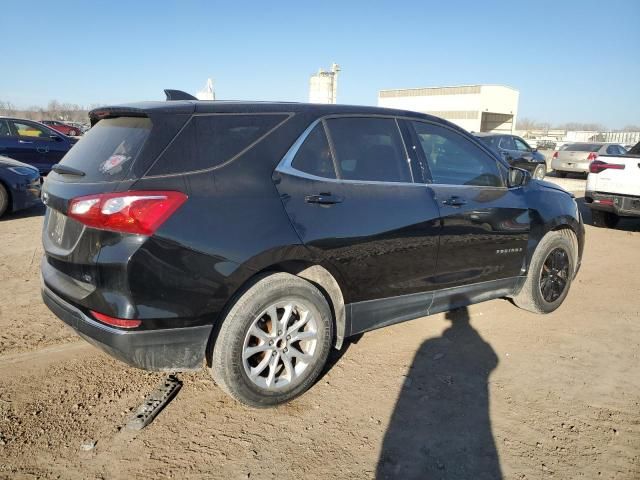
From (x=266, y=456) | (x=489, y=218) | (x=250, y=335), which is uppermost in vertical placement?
(x=489, y=218)

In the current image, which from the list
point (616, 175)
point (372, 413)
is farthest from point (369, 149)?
point (616, 175)

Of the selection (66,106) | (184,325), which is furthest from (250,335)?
(66,106)

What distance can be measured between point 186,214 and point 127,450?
48.8 inches

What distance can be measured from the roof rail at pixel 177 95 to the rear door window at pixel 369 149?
99 cm

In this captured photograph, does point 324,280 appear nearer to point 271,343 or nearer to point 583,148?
point 271,343

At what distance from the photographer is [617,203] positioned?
746 cm

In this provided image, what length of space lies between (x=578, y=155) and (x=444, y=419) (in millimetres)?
18365

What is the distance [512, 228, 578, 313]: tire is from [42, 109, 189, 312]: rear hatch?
10.8 ft

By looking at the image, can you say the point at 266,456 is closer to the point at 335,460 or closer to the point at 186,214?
the point at 335,460

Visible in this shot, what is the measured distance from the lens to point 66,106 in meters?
94.6

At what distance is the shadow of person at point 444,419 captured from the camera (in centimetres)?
237

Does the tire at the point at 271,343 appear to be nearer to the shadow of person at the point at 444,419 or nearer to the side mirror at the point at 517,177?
the shadow of person at the point at 444,419

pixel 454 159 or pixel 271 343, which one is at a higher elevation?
pixel 454 159

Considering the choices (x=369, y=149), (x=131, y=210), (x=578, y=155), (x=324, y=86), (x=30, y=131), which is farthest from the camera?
(x=324, y=86)
